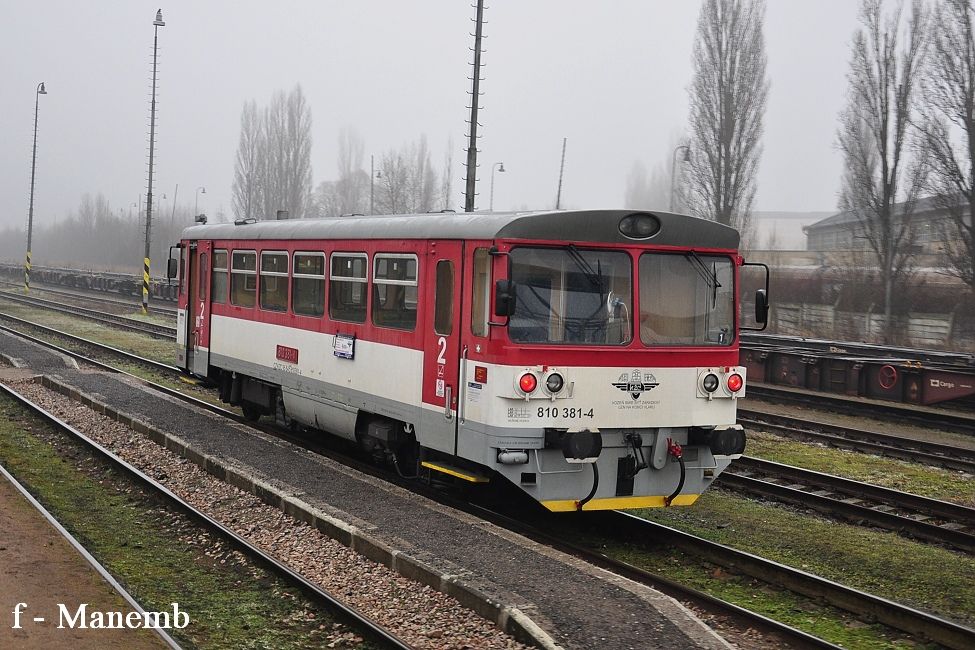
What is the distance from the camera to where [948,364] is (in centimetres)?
2178

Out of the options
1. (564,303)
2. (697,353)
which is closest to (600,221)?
(564,303)

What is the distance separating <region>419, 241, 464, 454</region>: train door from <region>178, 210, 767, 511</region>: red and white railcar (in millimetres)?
19

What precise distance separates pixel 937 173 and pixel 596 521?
24.1m

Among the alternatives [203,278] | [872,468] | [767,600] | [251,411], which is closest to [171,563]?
[767,600]

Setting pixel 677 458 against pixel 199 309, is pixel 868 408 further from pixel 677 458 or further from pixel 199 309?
pixel 199 309

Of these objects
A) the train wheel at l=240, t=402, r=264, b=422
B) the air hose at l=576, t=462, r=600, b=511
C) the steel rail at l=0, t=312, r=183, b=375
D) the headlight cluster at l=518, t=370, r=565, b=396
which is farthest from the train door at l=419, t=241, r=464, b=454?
the steel rail at l=0, t=312, r=183, b=375

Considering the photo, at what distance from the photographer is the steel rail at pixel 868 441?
47.0 ft

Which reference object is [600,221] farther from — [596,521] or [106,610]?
[106,610]

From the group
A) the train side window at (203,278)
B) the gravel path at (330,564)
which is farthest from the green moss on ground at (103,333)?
the gravel path at (330,564)

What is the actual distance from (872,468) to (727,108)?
90.5 feet

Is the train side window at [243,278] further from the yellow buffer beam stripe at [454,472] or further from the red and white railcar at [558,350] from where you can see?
the yellow buffer beam stripe at [454,472]

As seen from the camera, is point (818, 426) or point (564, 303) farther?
point (818, 426)

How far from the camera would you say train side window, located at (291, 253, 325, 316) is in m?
12.3

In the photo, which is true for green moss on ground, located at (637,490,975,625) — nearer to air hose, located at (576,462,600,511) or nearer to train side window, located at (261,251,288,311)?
air hose, located at (576,462,600,511)
